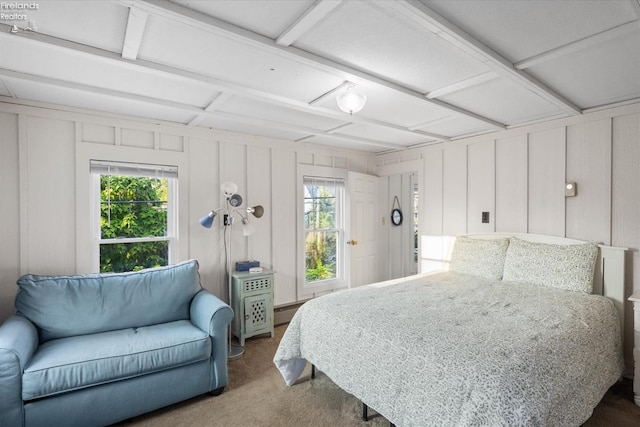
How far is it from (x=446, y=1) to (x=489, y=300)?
2.09 m

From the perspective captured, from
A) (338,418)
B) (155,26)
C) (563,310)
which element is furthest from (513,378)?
(155,26)

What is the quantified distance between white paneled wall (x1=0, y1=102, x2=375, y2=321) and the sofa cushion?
0.96 meters

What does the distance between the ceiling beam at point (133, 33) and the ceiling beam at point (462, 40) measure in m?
1.10

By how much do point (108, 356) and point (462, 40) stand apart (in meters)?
2.81

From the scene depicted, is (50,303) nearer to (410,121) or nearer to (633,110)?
(410,121)

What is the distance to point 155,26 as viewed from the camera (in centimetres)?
161

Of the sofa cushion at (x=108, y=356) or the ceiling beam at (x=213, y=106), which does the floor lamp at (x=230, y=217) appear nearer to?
the ceiling beam at (x=213, y=106)

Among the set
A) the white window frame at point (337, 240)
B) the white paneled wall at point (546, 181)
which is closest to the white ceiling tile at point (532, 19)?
the white paneled wall at point (546, 181)

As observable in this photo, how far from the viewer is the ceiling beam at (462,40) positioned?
1430mm

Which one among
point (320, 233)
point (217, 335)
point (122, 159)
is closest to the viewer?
point (217, 335)

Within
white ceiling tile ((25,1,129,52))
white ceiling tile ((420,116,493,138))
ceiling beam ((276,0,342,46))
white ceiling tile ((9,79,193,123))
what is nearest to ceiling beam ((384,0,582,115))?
ceiling beam ((276,0,342,46))

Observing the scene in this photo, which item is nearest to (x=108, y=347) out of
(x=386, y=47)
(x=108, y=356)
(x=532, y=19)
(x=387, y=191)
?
(x=108, y=356)

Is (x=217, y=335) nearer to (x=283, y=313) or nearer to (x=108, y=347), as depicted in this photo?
(x=108, y=347)

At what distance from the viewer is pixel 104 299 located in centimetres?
263
